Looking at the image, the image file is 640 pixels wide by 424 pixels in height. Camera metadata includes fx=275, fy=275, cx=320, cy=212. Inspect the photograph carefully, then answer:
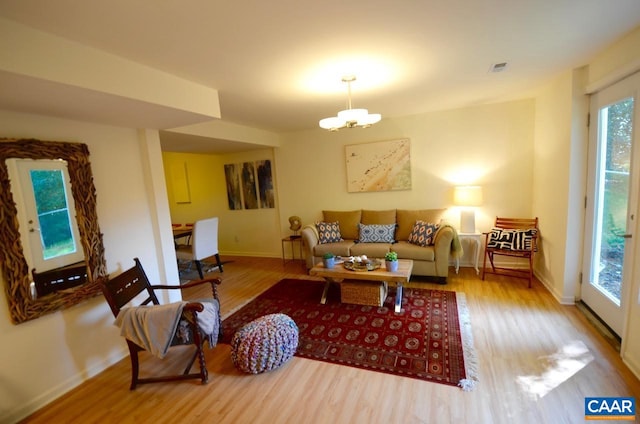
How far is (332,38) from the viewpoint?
1.74m

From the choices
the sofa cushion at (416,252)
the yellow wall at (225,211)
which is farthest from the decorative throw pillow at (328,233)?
the yellow wall at (225,211)

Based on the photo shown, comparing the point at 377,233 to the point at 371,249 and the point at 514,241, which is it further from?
the point at 514,241

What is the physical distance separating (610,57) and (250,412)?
3.74 meters

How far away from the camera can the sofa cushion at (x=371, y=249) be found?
374 centimetres

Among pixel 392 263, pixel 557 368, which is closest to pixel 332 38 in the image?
pixel 392 263

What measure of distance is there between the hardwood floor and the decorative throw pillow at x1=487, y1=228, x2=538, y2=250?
102 cm

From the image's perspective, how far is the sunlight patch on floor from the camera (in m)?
1.76

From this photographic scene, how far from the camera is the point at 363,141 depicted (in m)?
4.45

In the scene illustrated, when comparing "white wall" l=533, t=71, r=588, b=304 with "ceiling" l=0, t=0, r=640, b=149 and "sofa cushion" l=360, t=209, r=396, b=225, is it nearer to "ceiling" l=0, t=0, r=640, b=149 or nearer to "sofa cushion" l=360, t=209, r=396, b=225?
"ceiling" l=0, t=0, r=640, b=149

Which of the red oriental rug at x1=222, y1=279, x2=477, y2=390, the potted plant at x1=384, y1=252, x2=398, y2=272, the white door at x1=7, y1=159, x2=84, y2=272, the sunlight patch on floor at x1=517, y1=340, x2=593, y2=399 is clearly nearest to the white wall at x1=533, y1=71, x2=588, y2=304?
the sunlight patch on floor at x1=517, y1=340, x2=593, y2=399

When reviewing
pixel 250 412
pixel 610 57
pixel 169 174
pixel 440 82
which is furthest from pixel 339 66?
pixel 169 174

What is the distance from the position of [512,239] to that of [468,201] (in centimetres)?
69

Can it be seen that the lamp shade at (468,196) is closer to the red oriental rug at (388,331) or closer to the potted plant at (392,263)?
the red oriental rug at (388,331)

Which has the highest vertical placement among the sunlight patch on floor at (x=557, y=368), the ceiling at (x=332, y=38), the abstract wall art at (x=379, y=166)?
the ceiling at (x=332, y=38)
